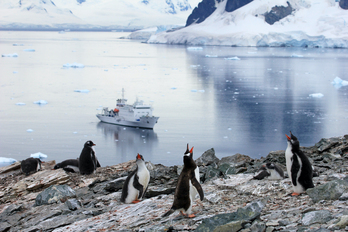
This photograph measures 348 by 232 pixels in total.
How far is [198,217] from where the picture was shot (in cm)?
397

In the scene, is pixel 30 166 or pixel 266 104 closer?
pixel 30 166

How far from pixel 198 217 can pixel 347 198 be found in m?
1.55

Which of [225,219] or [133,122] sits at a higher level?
[225,219]

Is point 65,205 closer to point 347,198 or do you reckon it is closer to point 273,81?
point 347,198

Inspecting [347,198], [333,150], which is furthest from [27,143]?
[347,198]

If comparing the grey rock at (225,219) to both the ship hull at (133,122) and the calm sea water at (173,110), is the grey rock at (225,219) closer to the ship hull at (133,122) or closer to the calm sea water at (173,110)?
the calm sea water at (173,110)

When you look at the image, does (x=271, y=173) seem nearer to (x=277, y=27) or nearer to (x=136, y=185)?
(x=136, y=185)

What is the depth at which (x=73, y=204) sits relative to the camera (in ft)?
16.6

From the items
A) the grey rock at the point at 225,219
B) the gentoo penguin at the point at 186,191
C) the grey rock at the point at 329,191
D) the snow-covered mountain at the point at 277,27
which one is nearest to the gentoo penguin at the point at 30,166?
the gentoo penguin at the point at 186,191

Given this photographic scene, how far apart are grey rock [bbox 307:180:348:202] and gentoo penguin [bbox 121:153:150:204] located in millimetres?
2029

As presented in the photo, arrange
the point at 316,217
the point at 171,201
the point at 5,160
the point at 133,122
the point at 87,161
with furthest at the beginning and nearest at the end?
the point at 133,122 → the point at 5,160 → the point at 87,161 → the point at 171,201 → the point at 316,217

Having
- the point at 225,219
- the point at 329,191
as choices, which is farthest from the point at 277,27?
the point at 225,219

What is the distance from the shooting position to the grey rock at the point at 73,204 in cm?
504

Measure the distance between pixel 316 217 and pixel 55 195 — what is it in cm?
371
